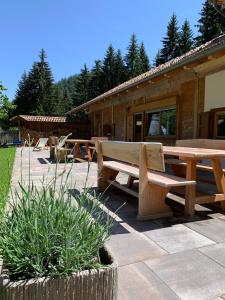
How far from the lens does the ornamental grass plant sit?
4.62 ft

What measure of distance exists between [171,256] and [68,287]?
1.23 metres

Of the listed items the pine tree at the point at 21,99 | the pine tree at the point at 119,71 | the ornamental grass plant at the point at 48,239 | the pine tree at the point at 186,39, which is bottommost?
the ornamental grass plant at the point at 48,239

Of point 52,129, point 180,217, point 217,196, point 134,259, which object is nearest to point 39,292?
point 134,259

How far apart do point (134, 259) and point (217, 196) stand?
1.80 m

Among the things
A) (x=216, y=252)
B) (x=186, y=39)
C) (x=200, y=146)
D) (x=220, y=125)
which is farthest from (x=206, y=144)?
(x=186, y=39)

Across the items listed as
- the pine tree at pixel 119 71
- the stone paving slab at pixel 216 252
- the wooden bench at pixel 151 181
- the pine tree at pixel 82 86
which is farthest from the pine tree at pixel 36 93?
the stone paving slab at pixel 216 252

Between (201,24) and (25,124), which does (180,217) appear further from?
(201,24)

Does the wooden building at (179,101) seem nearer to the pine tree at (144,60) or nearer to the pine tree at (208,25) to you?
the pine tree at (208,25)

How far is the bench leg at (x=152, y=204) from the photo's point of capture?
10.8 feet

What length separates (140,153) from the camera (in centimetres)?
328

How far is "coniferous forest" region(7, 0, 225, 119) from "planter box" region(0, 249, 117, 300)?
2851 cm

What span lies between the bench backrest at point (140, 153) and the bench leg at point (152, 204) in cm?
33

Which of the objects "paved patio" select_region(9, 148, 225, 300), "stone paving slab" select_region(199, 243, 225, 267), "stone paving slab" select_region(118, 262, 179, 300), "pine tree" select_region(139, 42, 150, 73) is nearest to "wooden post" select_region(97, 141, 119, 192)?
"paved patio" select_region(9, 148, 225, 300)

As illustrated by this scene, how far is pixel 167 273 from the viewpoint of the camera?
204 cm
